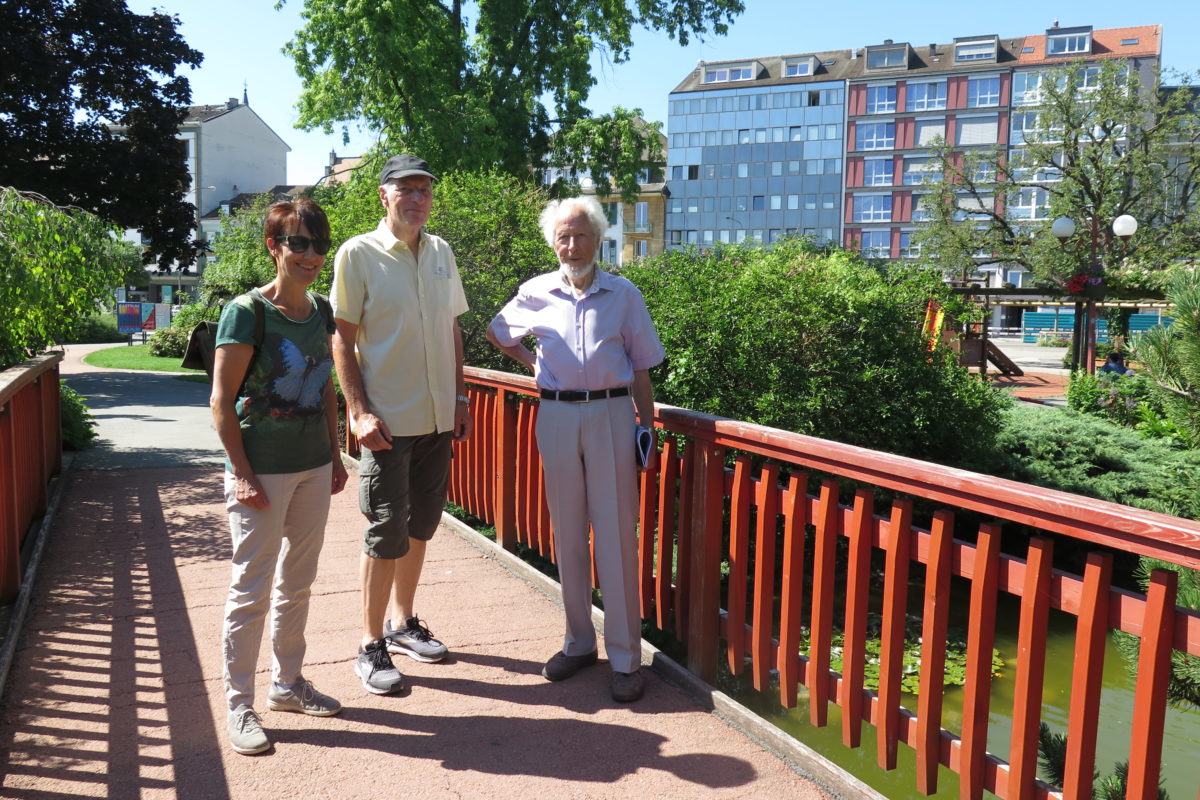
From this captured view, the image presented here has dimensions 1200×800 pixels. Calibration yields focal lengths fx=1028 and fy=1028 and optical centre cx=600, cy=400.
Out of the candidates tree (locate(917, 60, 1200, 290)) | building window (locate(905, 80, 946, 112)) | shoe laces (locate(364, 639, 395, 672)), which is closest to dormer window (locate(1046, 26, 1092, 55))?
building window (locate(905, 80, 946, 112))

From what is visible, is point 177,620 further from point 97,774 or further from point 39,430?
point 39,430

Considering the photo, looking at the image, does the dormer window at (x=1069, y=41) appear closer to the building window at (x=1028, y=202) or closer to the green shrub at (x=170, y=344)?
the building window at (x=1028, y=202)

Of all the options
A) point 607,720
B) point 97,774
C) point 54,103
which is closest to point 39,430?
point 97,774

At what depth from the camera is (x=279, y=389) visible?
3225 millimetres

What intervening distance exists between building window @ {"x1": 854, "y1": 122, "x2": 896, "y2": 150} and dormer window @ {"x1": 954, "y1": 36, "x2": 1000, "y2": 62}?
701 centimetres

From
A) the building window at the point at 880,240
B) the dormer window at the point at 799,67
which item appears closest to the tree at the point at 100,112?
the building window at the point at 880,240

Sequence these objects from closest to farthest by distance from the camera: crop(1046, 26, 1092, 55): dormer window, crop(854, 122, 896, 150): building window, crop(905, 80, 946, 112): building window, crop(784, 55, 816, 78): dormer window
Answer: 1. crop(1046, 26, 1092, 55): dormer window
2. crop(905, 80, 946, 112): building window
3. crop(854, 122, 896, 150): building window
4. crop(784, 55, 816, 78): dormer window

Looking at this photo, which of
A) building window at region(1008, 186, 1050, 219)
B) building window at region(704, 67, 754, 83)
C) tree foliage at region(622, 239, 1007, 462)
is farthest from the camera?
building window at region(704, 67, 754, 83)

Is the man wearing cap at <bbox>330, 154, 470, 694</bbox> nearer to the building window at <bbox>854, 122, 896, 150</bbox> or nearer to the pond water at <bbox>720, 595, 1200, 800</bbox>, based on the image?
the pond water at <bbox>720, 595, 1200, 800</bbox>

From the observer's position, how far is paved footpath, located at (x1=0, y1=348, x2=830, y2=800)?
10.1ft

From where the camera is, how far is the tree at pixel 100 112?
64.3 ft

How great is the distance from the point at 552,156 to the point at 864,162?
6129 centimetres

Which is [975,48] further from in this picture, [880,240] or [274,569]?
[274,569]

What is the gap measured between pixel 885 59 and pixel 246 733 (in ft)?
284
